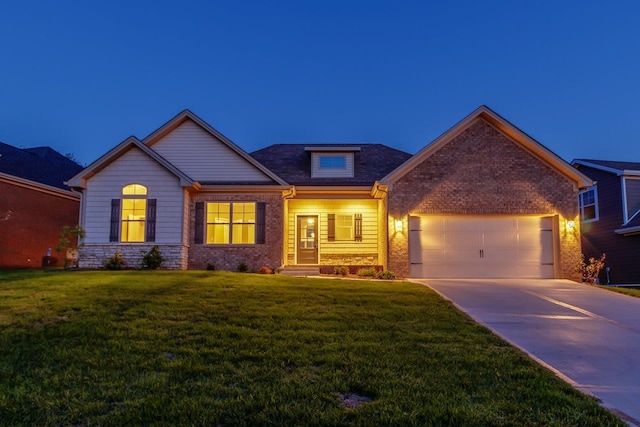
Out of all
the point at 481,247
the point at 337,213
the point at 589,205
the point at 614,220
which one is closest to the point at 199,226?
the point at 337,213

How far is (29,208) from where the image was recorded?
1934cm

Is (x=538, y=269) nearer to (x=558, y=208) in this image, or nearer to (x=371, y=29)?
(x=558, y=208)

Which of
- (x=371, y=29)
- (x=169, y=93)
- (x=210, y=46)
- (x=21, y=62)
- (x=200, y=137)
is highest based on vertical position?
(x=169, y=93)

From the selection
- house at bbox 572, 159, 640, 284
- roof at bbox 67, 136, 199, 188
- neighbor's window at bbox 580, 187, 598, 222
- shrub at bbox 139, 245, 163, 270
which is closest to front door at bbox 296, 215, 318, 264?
roof at bbox 67, 136, 199, 188

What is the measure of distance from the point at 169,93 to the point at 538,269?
165 m

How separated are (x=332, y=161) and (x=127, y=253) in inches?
326

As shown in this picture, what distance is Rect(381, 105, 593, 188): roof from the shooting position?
15031 mm

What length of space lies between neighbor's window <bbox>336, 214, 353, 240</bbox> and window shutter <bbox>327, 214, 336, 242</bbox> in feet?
0.38

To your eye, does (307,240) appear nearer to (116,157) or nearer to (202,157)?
(202,157)

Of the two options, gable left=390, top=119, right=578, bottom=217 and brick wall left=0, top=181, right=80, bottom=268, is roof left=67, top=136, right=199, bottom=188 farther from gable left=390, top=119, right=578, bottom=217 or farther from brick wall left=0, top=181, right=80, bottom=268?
gable left=390, top=119, right=578, bottom=217

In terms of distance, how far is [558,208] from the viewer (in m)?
15.1

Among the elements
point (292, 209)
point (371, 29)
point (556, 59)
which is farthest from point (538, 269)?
point (556, 59)

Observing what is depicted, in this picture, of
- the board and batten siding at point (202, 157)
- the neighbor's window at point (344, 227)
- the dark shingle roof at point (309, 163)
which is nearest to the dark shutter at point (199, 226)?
the board and batten siding at point (202, 157)

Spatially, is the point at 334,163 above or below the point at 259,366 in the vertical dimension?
above
